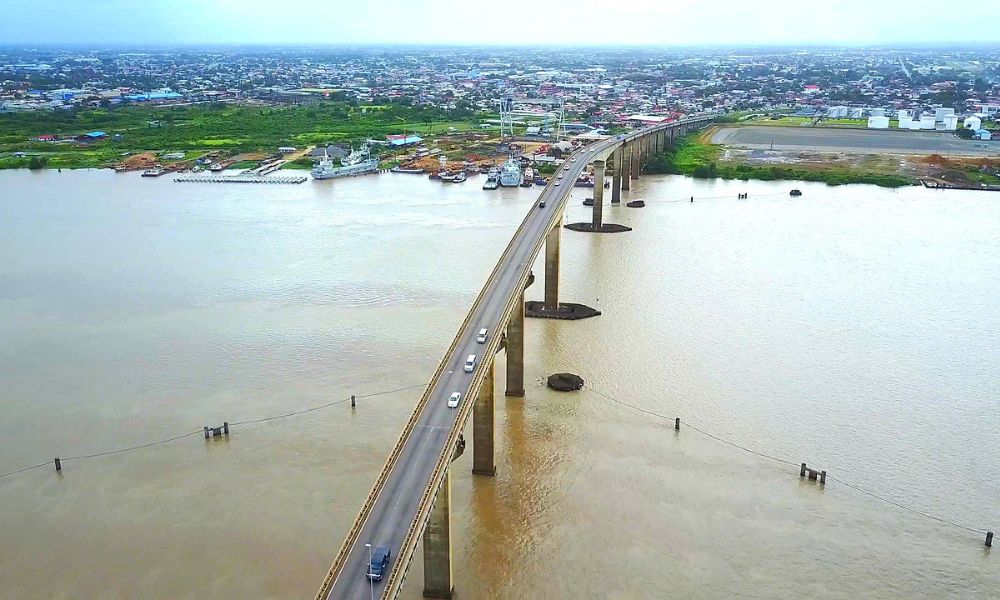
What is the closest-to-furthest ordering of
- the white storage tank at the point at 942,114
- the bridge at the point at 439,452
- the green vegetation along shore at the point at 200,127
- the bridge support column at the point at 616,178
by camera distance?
the bridge at the point at 439,452 < the bridge support column at the point at 616,178 < the green vegetation along shore at the point at 200,127 < the white storage tank at the point at 942,114

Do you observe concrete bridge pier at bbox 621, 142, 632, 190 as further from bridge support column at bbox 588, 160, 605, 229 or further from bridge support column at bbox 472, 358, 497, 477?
bridge support column at bbox 472, 358, 497, 477

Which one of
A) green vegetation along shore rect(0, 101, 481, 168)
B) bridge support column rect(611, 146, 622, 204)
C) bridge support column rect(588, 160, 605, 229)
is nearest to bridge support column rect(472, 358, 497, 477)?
bridge support column rect(588, 160, 605, 229)

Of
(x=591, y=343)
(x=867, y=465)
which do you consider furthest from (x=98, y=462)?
(x=867, y=465)

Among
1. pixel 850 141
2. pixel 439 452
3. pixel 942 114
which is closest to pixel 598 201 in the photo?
pixel 439 452

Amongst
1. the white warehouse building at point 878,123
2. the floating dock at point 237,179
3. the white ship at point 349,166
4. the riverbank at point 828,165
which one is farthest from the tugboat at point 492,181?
the white warehouse building at point 878,123

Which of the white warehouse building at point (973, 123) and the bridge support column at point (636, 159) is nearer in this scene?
the bridge support column at point (636, 159)

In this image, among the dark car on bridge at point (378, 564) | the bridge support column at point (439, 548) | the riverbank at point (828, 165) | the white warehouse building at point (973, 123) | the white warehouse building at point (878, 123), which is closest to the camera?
the dark car on bridge at point (378, 564)

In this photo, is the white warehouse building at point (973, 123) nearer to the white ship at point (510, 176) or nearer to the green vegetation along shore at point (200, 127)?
the green vegetation along shore at point (200, 127)
